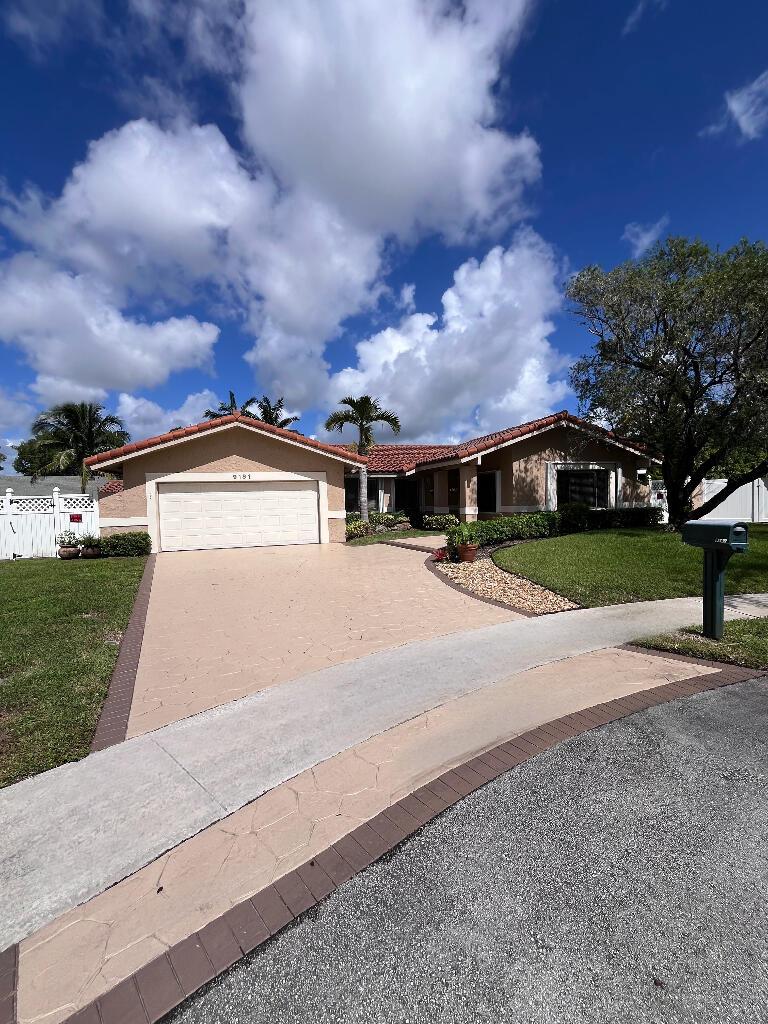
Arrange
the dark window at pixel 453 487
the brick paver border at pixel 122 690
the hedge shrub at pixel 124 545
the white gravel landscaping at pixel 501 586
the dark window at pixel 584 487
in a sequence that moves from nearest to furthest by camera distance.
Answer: the brick paver border at pixel 122 690, the white gravel landscaping at pixel 501 586, the hedge shrub at pixel 124 545, the dark window at pixel 584 487, the dark window at pixel 453 487

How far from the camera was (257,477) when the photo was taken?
1670 centimetres

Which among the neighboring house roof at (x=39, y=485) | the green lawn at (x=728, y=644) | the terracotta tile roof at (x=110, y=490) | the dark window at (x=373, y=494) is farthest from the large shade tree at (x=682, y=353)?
the neighboring house roof at (x=39, y=485)

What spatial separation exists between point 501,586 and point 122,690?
6.73 metres

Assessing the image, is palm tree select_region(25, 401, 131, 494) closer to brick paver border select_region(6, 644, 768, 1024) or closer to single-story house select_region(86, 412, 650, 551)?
single-story house select_region(86, 412, 650, 551)

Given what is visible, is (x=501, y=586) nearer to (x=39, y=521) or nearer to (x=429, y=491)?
(x=429, y=491)

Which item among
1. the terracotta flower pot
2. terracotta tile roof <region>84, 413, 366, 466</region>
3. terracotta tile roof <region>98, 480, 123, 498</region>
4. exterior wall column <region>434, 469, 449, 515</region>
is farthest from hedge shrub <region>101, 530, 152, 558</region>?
exterior wall column <region>434, 469, 449, 515</region>

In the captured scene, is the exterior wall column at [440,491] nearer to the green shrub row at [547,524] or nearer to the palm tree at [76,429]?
the green shrub row at [547,524]

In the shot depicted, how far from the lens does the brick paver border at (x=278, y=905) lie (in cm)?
194

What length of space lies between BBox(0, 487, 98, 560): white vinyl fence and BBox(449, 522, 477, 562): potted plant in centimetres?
1091

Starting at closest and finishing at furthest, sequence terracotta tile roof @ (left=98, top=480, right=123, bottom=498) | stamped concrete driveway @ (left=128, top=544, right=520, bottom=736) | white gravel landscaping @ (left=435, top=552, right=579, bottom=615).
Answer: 1. stamped concrete driveway @ (left=128, top=544, right=520, bottom=736)
2. white gravel landscaping @ (left=435, top=552, right=579, bottom=615)
3. terracotta tile roof @ (left=98, top=480, right=123, bottom=498)

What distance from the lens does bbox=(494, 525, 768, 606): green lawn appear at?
28.8ft

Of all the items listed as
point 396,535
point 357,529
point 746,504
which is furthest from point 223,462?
point 746,504

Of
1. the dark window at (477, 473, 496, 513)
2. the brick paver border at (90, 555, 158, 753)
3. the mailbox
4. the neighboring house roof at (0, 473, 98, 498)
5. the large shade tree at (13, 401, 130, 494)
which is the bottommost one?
the brick paver border at (90, 555, 158, 753)

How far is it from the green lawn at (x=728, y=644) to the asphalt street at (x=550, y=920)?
248 cm
